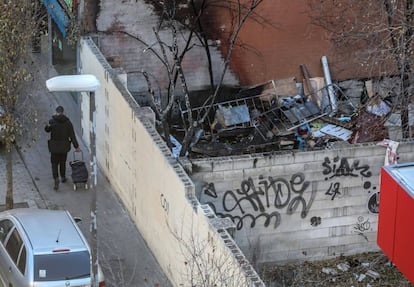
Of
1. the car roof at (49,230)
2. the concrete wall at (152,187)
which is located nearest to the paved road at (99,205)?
the concrete wall at (152,187)

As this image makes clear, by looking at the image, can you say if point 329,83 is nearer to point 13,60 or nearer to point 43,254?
point 13,60

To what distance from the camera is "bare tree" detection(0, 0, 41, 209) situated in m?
16.2

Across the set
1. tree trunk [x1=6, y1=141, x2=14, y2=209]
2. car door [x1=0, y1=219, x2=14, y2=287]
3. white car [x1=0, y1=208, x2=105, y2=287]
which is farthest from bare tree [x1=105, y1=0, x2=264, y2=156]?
white car [x1=0, y1=208, x2=105, y2=287]

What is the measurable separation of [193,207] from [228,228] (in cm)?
85

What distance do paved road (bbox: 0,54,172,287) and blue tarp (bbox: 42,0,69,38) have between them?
2.05 m

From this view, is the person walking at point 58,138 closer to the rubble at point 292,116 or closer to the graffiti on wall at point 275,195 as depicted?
the rubble at point 292,116

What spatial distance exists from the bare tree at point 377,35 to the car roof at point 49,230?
299 inches

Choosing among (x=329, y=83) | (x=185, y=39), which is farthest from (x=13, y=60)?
(x=329, y=83)

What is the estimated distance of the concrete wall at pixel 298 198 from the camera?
632 inches

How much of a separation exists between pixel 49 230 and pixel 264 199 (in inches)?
161

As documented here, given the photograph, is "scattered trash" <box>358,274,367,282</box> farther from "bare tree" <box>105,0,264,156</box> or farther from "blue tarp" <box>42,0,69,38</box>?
"blue tarp" <box>42,0,69,38</box>

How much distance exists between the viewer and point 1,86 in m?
16.1

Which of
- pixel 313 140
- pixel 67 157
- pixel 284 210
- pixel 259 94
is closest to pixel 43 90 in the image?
pixel 67 157

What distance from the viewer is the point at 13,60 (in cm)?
1647
